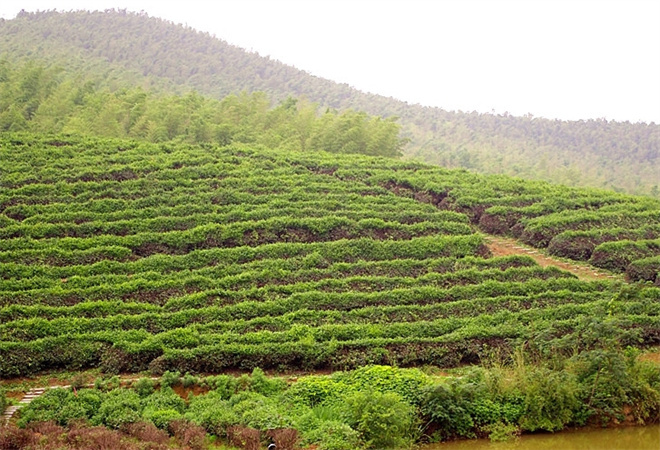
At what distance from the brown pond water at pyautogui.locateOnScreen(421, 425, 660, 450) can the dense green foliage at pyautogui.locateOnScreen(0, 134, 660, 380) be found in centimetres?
210

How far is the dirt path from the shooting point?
20.1m

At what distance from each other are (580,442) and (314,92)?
56621 millimetres

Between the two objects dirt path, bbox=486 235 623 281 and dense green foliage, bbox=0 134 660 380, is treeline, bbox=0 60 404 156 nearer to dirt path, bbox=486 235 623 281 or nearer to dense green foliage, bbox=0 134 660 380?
dense green foliage, bbox=0 134 660 380

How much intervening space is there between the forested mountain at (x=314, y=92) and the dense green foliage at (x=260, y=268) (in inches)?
741

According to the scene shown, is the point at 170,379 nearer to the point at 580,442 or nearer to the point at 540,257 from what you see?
the point at 580,442

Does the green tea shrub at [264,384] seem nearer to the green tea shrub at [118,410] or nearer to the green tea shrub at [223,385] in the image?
the green tea shrub at [223,385]

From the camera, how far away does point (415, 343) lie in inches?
615

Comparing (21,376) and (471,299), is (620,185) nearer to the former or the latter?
(471,299)

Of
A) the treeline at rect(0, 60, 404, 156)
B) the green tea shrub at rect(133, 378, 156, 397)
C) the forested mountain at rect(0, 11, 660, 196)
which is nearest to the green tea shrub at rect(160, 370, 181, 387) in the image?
the green tea shrub at rect(133, 378, 156, 397)

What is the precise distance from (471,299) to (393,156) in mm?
16393

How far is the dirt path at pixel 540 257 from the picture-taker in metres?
20.1

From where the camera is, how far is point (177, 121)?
31312mm

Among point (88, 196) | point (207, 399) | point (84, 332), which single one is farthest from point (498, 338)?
point (88, 196)

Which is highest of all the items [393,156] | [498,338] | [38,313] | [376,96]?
[376,96]
